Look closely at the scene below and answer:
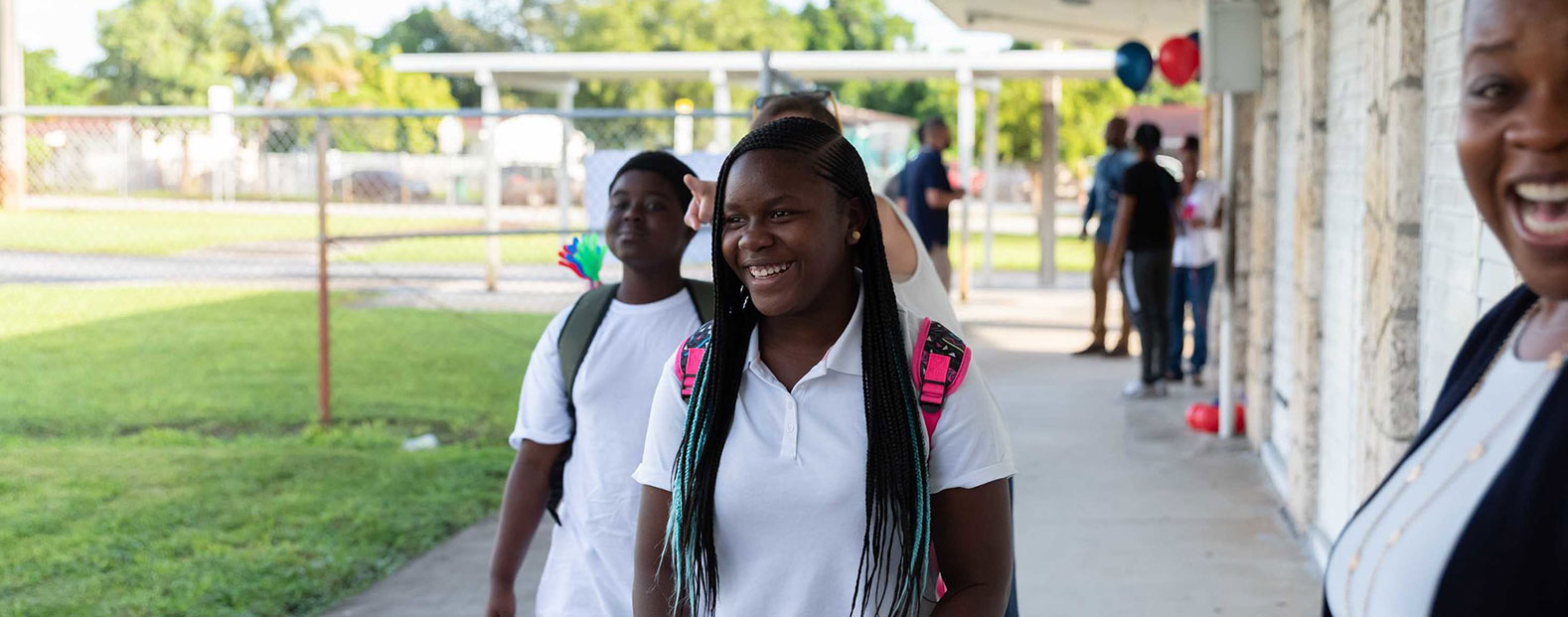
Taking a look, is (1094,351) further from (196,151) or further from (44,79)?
(44,79)

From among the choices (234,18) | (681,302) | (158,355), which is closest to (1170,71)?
(681,302)

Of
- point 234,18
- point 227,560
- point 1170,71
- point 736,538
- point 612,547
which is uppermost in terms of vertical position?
point 234,18

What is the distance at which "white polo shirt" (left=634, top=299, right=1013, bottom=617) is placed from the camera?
6.91ft

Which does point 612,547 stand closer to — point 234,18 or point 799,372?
point 799,372

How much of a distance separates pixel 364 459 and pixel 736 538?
6.87 meters

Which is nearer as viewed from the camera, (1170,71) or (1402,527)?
(1402,527)

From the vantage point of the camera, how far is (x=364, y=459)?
859 cm

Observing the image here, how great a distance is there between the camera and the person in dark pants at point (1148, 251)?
1009cm

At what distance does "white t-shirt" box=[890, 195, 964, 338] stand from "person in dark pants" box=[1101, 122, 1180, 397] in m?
7.13

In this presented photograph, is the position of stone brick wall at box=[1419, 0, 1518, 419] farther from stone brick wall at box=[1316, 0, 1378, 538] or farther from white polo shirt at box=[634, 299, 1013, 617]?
white polo shirt at box=[634, 299, 1013, 617]

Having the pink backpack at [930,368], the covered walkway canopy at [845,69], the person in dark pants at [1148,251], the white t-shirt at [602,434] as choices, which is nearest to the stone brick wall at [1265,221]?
the person in dark pants at [1148,251]

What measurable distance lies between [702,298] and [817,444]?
126 cm

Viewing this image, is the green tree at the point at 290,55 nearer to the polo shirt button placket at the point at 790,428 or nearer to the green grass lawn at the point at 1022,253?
the green grass lawn at the point at 1022,253

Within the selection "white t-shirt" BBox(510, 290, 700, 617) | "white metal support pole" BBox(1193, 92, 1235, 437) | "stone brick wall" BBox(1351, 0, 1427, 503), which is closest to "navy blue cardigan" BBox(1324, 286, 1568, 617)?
"white t-shirt" BBox(510, 290, 700, 617)
